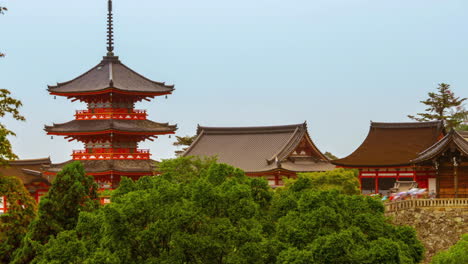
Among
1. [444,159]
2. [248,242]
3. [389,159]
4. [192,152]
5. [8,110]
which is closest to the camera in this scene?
[248,242]

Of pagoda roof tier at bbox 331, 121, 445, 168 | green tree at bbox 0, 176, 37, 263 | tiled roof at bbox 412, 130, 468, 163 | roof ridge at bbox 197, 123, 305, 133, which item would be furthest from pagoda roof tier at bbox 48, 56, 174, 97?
green tree at bbox 0, 176, 37, 263

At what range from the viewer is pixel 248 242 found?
25906 mm

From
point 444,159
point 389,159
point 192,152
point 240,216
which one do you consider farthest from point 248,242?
point 192,152

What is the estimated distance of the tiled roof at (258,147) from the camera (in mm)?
65312

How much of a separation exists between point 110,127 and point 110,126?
9 centimetres

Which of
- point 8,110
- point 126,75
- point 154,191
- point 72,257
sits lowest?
point 72,257

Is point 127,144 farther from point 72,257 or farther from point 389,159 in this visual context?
point 72,257

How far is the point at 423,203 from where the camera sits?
4628 cm

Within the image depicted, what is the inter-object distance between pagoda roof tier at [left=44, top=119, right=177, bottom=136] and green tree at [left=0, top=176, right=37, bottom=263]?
25.2m

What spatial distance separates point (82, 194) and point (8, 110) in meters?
4.47

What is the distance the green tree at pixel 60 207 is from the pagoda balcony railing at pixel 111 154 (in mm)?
26765

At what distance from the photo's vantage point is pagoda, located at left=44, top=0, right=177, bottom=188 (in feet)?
195

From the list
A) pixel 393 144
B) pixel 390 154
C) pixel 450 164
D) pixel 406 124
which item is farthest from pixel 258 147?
pixel 450 164

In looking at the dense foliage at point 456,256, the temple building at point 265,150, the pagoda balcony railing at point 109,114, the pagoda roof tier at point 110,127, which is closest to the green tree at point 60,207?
the dense foliage at point 456,256
